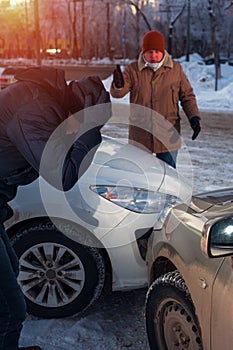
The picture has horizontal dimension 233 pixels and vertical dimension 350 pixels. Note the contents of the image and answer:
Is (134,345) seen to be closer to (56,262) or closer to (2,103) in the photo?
(56,262)

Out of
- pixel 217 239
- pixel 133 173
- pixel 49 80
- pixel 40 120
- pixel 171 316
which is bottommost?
pixel 171 316

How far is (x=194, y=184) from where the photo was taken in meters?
6.64

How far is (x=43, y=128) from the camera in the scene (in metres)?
2.23

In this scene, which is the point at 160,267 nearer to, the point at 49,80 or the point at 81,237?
the point at 81,237

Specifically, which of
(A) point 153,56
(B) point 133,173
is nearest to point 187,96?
(A) point 153,56

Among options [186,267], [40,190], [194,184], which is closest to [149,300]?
[186,267]

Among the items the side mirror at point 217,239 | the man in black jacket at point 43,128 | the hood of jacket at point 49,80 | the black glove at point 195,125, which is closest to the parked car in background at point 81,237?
the man in black jacket at point 43,128

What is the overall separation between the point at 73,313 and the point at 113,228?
2.23 feet

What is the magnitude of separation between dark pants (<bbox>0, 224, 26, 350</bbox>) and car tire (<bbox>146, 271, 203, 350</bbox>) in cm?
72

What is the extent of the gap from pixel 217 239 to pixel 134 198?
142 centimetres

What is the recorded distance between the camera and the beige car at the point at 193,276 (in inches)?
79.9

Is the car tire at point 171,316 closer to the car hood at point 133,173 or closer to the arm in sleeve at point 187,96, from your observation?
the car hood at point 133,173

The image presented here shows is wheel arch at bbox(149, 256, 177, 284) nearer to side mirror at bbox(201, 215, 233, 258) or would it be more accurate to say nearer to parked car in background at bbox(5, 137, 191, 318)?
parked car in background at bbox(5, 137, 191, 318)

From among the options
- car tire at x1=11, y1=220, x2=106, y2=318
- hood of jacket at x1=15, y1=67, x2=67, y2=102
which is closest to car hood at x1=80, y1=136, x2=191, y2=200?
car tire at x1=11, y1=220, x2=106, y2=318
